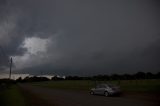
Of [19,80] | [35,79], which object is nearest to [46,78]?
[35,79]

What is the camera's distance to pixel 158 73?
79.4 meters

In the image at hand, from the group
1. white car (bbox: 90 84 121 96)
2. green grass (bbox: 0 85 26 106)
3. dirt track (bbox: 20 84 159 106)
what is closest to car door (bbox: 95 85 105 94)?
white car (bbox: 90 84 121 96)

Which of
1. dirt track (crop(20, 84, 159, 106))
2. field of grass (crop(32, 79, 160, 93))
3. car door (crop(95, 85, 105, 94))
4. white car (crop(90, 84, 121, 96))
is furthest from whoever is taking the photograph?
field of grass (crop(32, 79, 160, 93))

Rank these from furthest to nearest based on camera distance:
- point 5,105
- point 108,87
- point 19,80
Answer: point 19,80 → point 108,87 → point 5,105

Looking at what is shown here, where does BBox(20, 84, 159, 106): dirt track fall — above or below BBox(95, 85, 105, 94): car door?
below

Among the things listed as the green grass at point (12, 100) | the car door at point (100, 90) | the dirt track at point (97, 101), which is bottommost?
the green grass at point (12, 100)

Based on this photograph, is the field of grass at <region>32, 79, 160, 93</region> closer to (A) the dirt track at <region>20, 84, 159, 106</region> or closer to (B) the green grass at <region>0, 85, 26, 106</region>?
(A) the dirt track at <region>20, 84, 159, 106</region>

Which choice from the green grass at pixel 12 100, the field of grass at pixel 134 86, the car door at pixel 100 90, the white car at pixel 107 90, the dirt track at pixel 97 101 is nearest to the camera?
the dirt track at pixel 97 101

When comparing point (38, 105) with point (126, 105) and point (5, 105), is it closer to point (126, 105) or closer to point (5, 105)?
point (5, 105)

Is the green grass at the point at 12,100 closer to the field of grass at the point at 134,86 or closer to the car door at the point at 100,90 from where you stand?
the car door at the point at 100,90

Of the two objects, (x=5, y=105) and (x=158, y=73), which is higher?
(x=158, y=73)

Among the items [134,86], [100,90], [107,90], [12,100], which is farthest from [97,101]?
[134,86]

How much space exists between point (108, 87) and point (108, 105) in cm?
1014

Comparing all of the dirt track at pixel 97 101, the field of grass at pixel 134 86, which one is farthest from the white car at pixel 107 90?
the field of grass at pixel 134 86
